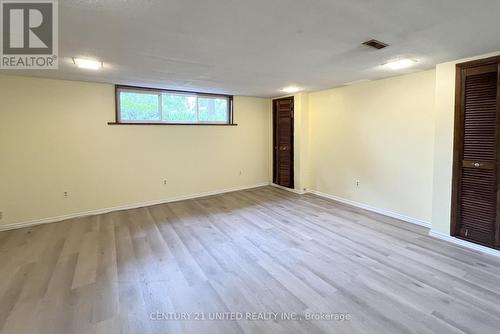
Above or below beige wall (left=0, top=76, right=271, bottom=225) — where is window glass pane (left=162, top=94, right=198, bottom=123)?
above

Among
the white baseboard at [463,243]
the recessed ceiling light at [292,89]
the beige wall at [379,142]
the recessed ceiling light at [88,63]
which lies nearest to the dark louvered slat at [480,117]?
the beige wall at [379,142]

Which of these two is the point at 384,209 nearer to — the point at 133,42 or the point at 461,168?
the point at 461,168

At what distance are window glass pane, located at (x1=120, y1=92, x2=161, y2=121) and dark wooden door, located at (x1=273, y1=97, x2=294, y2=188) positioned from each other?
279 centimetres

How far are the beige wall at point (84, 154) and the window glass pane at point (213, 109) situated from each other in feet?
0.74

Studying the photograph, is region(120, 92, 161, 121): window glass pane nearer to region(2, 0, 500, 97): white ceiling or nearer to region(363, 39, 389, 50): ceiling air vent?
region(2, 0, 500, 97): white ceiling

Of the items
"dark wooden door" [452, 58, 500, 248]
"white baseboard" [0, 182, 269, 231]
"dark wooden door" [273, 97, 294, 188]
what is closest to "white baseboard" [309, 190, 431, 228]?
"dark wooden door" [452, 58, 500, 248]

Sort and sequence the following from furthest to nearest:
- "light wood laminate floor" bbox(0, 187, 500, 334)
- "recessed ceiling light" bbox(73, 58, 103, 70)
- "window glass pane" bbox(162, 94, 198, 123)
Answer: "window glass pane" bbox(162, 94, 198, 123) → "recessed ceiling light" bbox(73, 58, 103, 70) → "light wood laminate floor" bbox(0, 187, 500, 334)

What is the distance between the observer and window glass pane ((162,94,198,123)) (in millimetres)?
4883

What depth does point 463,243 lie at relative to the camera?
9.83 feet

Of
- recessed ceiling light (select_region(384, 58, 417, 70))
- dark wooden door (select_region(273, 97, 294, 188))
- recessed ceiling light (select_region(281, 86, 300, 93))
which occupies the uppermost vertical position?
recessed ceiling light (select_region(281, 86, 300, 93))

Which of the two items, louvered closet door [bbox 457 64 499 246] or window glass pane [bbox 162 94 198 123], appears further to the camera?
window glass pane [bbox 162 94 198 123]

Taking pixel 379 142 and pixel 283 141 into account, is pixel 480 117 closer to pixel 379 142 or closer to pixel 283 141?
pixel 379 142

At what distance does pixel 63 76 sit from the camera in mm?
3639

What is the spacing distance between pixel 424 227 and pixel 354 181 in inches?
53.0
